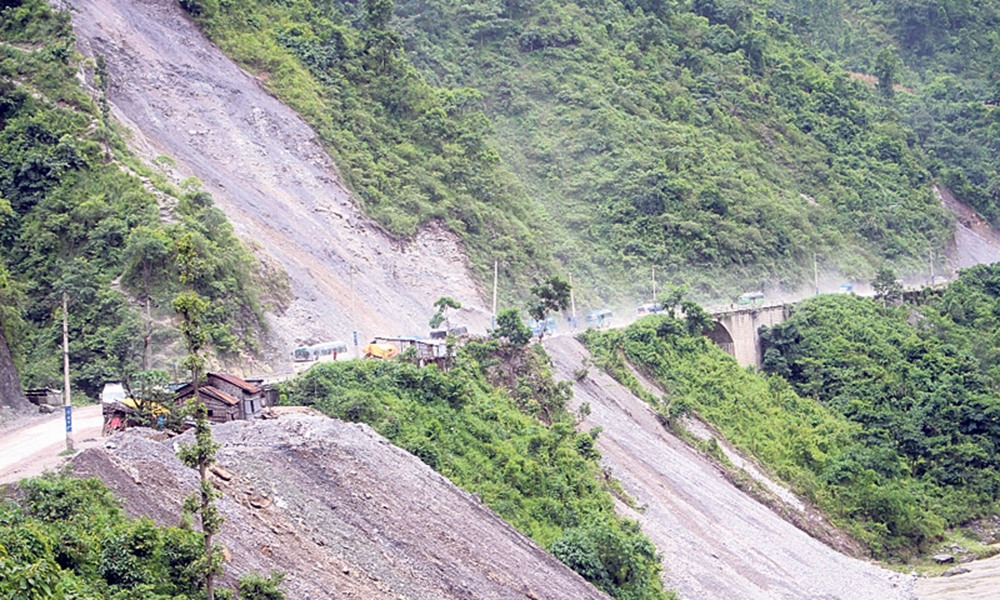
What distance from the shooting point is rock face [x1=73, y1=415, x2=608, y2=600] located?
2598 centimetres

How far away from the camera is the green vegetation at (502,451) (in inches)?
1391

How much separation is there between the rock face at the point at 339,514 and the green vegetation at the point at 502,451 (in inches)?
80.4

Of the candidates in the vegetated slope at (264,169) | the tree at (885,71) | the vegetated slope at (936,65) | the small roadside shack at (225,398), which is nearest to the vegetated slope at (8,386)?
the small roadside shack at (225,398)

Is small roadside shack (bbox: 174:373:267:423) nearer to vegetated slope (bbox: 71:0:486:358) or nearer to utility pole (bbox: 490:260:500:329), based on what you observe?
vegetated slope (bbox: 71:0:486:358)

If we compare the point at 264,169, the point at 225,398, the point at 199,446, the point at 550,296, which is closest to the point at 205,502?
the point at 199,446

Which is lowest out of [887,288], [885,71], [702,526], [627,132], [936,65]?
[702,526]

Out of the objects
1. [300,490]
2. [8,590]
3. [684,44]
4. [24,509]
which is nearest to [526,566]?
[300,490]

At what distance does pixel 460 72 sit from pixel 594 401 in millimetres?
44289

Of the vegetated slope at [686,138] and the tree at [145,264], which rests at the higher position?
the vegetated slope at [686,138]

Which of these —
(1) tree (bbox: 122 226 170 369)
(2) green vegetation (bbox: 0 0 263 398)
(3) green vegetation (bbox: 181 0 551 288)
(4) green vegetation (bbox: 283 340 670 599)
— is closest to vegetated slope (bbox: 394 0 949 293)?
(3) green vegetation (bbox: 181 0 551 288)

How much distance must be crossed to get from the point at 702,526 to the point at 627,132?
4780cm

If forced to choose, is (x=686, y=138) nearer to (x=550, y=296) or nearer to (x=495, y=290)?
(x=495, y=290)

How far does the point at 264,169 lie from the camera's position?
6150cm

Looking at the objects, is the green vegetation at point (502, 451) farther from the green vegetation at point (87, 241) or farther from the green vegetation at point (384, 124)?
the green vegetation at point (384, 124)
